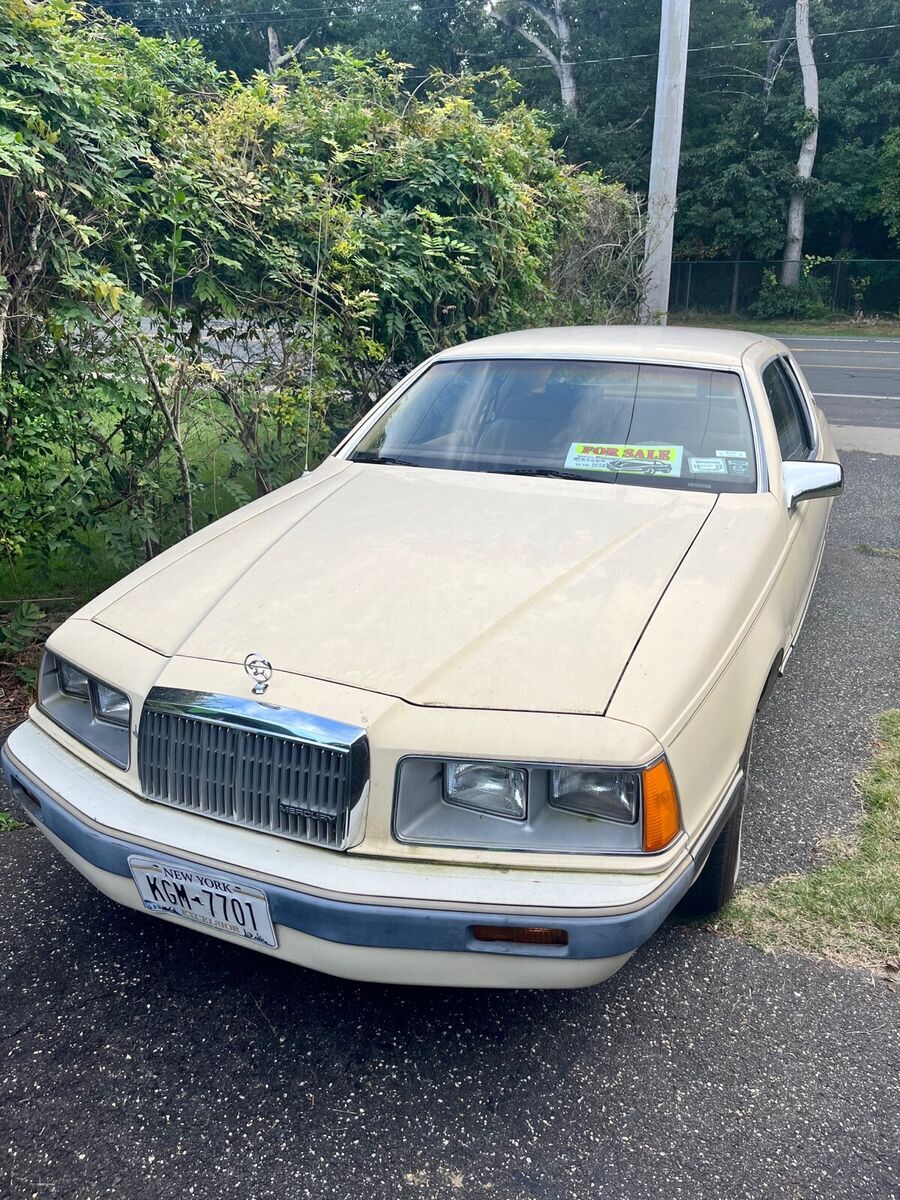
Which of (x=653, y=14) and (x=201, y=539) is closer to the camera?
(x=201, y=539)

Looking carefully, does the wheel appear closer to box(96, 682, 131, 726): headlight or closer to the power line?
box(96, 682, 131, 726): headlight

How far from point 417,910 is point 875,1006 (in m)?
1.34

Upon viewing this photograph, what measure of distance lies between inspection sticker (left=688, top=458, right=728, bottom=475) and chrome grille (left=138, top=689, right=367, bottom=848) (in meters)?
1.82

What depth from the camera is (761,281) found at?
2970 cm

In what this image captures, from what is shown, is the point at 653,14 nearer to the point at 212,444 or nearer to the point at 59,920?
the point at 212,444

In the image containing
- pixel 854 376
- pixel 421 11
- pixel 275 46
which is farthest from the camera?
pixel 421 11

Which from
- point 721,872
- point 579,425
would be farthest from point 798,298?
point 721,872

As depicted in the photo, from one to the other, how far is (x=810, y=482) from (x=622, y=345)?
0.98 meters

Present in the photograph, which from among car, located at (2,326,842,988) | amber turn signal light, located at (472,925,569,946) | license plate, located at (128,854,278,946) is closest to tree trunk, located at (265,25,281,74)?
car, located at (2,326,842,988)

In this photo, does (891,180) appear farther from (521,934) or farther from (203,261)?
(521,934)

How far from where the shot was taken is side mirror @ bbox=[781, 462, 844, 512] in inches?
127

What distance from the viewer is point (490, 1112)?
2.10 m

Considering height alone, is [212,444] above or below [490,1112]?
above

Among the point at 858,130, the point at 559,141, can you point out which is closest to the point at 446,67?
the point at 559,141
